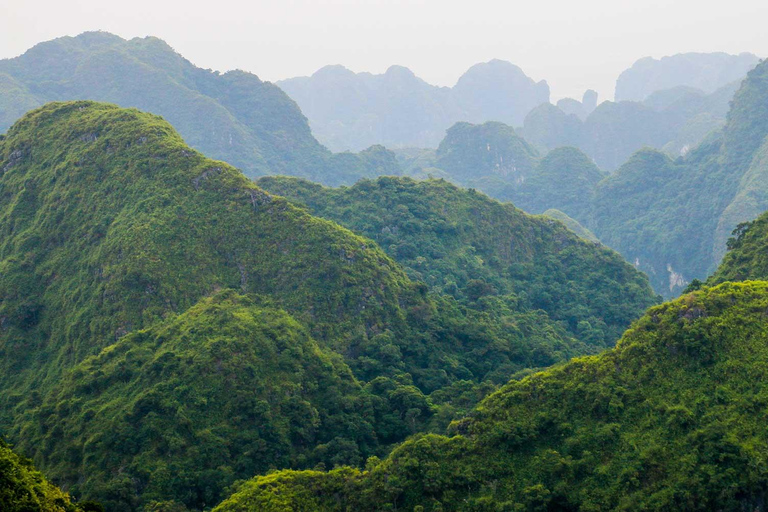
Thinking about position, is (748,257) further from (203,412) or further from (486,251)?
(203,412)

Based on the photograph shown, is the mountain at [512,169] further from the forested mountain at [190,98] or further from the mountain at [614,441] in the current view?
the mountain at [614,441]

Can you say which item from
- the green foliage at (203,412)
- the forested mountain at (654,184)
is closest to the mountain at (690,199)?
the forested mountain at (654,184)

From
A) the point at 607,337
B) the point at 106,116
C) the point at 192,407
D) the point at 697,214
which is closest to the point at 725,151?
the point at 697,214

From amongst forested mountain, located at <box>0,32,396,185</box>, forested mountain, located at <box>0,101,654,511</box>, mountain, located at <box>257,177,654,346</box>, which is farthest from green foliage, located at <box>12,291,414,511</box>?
forested mountain, located at <box>0,32,396,185</box>

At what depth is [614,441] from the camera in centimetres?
2612

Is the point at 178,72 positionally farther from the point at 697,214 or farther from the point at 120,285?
the point at 120,285

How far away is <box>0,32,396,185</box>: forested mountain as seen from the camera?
424ft

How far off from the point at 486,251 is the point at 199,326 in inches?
1379

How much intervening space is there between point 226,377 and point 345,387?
6.54 meters

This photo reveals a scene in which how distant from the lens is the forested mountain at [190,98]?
129 m

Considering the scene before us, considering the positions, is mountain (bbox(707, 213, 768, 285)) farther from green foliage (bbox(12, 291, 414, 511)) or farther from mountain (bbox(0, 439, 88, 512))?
mountain (bbox(0, 439, 88, 512))

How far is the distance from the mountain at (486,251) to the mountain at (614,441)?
24.9 m

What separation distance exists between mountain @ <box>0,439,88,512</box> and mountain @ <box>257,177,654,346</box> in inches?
1478

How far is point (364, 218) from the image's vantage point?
209ft
